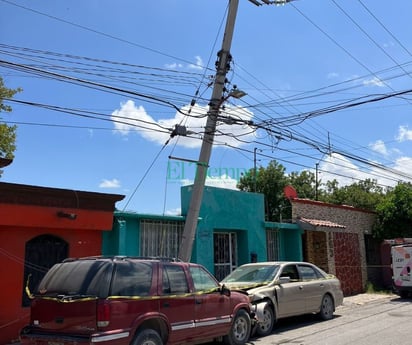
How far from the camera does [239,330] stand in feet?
31.6

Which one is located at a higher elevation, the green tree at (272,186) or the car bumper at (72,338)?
Result: the green tree at (272,186)

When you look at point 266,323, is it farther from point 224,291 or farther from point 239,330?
point 224,291

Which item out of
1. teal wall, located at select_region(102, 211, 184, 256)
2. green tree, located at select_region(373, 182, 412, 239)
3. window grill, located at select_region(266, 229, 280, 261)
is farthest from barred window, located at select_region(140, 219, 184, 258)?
green tree, located at select_region(373, 182, 412, 239)

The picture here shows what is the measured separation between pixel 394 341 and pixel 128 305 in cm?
539

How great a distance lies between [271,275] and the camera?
467 inches

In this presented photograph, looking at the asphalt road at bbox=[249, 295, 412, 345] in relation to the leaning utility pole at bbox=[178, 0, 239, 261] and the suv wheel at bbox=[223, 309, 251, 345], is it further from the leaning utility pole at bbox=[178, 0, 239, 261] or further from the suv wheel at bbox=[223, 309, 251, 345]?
the leaning utility pole at bbox=[178, 0, 239, 261]

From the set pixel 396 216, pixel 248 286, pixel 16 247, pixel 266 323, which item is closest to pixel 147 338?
pixel 266 323

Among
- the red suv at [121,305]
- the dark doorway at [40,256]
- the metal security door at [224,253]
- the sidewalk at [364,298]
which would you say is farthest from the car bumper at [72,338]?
the sidewalk at [364,298]

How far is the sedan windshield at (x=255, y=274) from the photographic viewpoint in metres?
11.8

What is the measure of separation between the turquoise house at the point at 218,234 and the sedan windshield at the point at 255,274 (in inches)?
87.7

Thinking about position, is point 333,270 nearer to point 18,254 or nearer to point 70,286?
point 18,254

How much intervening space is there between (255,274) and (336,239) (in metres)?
9.49

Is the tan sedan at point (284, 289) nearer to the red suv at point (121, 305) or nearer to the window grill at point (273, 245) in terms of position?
the red suv at point (121, 305)

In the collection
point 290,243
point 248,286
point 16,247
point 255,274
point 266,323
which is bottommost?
point 266,323
